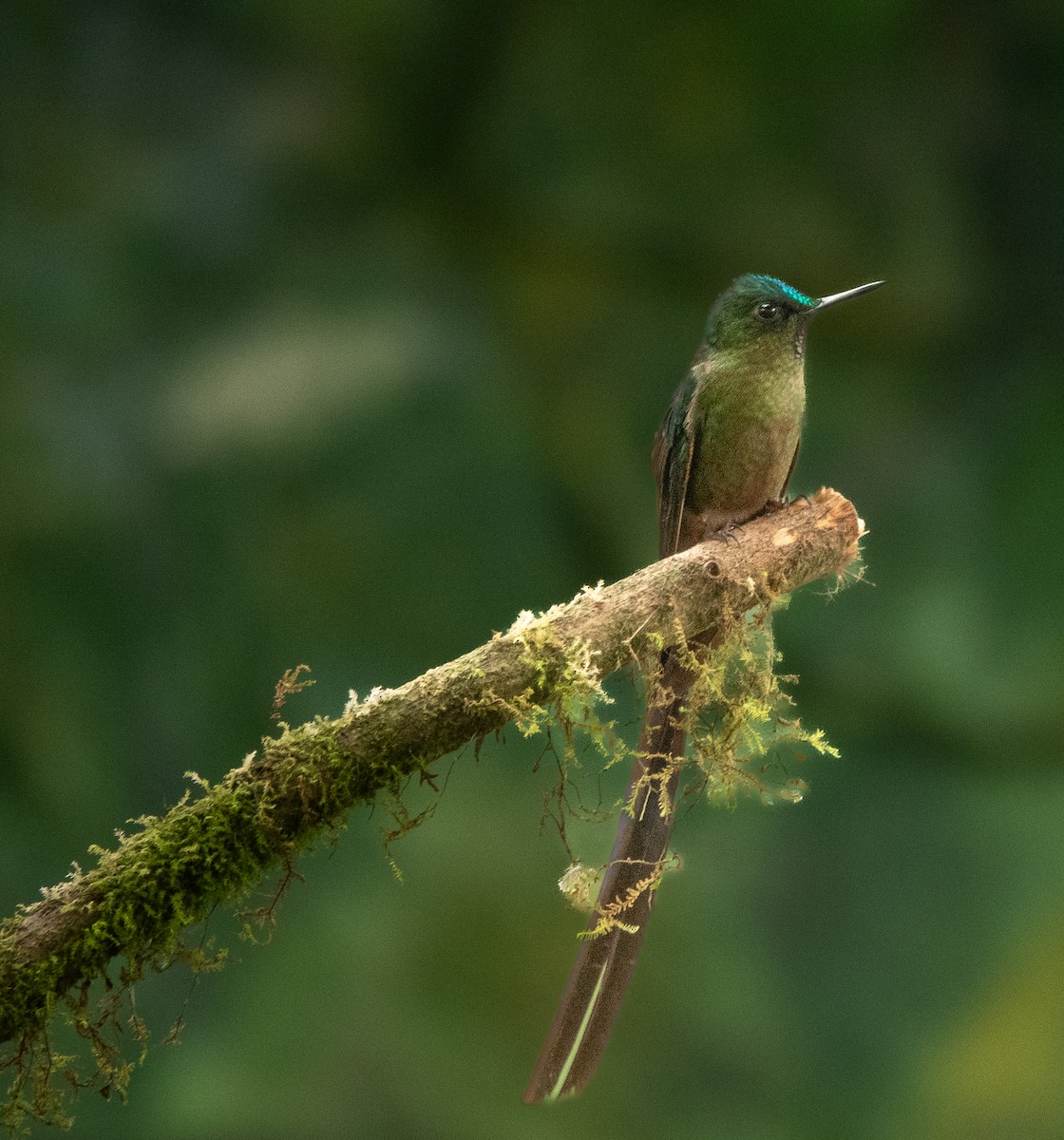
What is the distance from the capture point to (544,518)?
3764 millimetres

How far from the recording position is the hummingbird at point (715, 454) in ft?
6.35

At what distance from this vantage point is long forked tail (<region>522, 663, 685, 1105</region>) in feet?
5.95

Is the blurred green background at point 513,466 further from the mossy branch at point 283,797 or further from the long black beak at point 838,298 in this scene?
the mossy branch at point 283,797

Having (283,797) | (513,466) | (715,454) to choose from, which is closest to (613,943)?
(283,797)

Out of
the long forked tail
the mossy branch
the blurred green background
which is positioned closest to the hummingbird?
the long forked tail

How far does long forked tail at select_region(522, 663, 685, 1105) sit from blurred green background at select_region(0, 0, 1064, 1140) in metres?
1.38

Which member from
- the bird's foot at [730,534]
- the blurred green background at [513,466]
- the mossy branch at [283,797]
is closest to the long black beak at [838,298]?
the bird's foot at [730,534]

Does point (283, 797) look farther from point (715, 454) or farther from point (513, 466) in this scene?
point (513, 466)

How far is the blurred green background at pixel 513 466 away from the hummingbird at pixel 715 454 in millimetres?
1187

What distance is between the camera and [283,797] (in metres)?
1.57

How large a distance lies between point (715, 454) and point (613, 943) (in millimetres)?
965

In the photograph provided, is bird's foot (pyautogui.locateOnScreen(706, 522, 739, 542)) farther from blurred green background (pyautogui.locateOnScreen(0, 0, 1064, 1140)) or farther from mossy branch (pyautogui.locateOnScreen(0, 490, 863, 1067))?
blurred green background (pyautogui.locateOnScreen(0, 0, 1064, 1140))

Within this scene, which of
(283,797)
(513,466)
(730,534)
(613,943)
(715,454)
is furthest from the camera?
(513,466)

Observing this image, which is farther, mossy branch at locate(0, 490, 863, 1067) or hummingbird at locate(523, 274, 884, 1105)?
hummingbird at locate(523, 274, 884, 1105)
